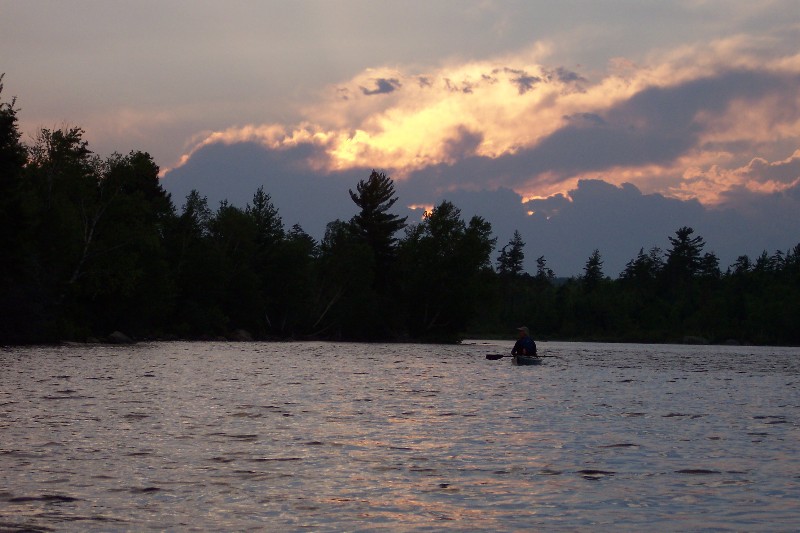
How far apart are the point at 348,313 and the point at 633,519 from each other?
351 feet

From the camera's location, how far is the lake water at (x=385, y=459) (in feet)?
36.9

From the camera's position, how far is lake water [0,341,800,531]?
36.9 ft

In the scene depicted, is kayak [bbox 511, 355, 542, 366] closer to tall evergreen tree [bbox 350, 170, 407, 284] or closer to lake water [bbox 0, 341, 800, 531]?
lake water [bbox 0, 341, 800, 531]

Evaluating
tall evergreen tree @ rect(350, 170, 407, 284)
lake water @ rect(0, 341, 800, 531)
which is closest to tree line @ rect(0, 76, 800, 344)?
tall evergreen tree @ rect(350, 170, 407, 284)

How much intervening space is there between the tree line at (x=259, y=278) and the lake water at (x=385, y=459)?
4205 centimetres

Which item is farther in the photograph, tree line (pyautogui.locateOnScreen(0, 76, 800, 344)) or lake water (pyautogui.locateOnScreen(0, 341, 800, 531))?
tree line (pyautogui.locateOnScreen(0, 76, 800, 344))

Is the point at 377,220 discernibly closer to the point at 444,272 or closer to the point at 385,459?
the point at 444,272

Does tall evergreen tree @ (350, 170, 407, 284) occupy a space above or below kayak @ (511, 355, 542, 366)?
above

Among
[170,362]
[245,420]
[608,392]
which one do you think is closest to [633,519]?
[245,420]

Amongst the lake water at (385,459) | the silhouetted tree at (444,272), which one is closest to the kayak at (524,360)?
the lake water at (385,459)

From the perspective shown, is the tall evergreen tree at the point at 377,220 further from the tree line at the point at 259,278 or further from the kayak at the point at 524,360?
the kayak at the point at 524,360

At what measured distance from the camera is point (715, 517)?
1143 cm

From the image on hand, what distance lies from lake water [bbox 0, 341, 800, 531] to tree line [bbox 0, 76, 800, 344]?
4205cm

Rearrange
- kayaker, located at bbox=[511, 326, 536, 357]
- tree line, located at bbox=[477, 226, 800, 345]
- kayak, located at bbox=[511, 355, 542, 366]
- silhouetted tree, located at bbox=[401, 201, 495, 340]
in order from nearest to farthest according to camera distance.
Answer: kayak, located at bbox=[511, 355, 542, 366], kayaker, located at bbox=[511, 326, 536, 357], silhouetted tree, located at bbox=[401, 201, 495, 340], tree line, located at bbox=[477, 226, 800, 345]
